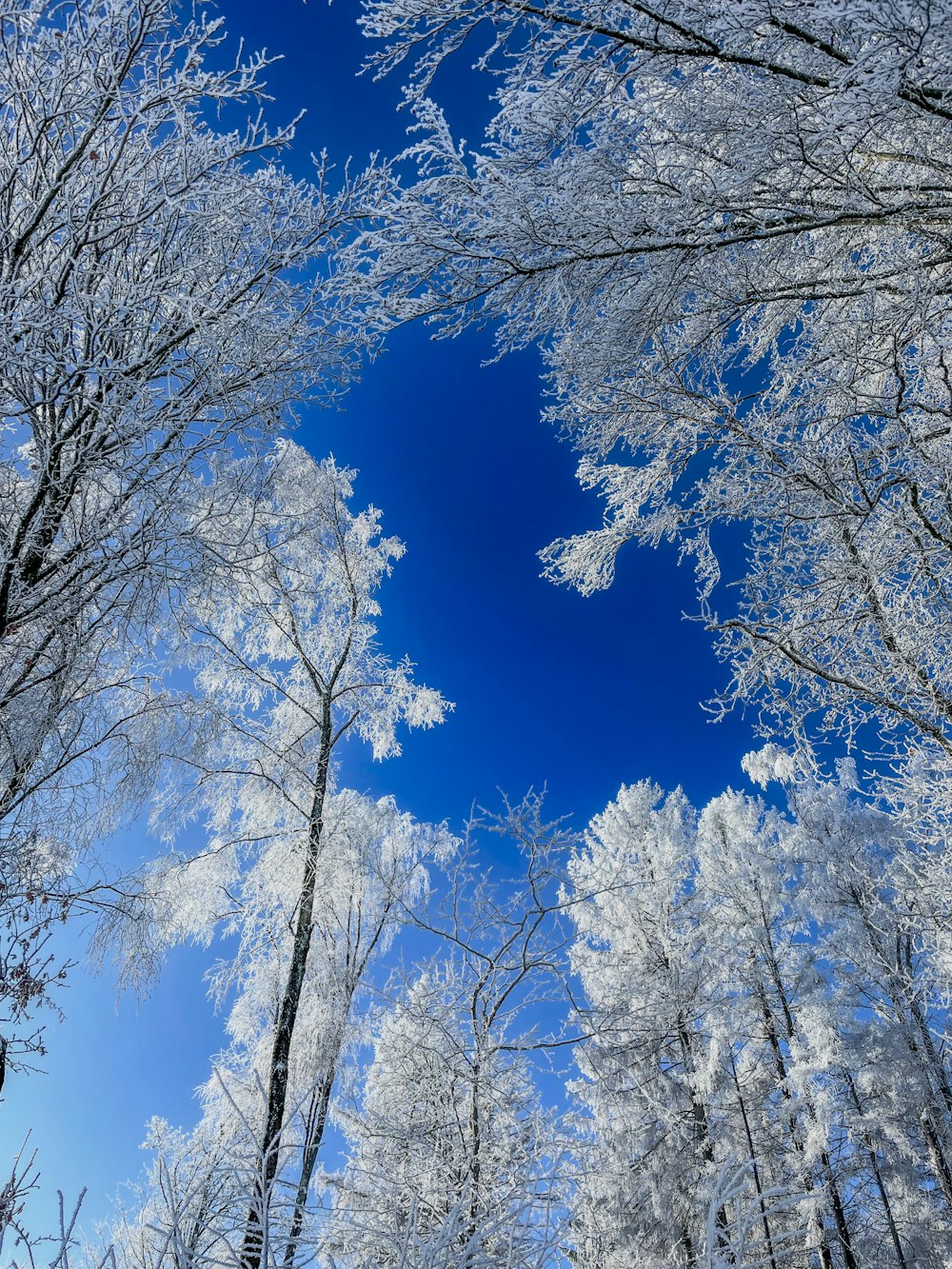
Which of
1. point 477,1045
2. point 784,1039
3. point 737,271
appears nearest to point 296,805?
point 477,1045

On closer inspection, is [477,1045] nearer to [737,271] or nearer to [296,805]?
[296,805]

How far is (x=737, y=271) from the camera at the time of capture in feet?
14.2

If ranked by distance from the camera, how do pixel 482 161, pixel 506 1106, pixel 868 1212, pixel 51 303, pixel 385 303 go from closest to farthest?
pixel 51 303
pixel 482 161
pixel 385 303
pixel 506 1106
pixel 868 1212

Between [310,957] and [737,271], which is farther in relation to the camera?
[310,957]

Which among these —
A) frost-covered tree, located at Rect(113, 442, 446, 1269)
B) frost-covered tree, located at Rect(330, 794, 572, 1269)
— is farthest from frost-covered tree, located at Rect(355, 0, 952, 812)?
frost-covered tree, located at Rect(113, 442, 446, 1269)

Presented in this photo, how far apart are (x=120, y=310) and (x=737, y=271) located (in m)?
3.54

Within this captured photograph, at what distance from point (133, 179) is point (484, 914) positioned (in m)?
4.81

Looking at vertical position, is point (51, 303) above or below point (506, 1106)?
above

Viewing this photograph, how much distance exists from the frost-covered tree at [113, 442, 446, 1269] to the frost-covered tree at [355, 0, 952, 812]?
3.24 metres

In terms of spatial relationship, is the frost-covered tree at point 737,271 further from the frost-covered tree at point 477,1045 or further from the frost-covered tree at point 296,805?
the frost-covered tree at point 296,805

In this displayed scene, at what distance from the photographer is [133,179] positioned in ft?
9.36

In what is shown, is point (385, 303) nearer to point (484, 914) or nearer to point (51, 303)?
point (51, 303)

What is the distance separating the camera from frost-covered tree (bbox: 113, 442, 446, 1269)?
662cm

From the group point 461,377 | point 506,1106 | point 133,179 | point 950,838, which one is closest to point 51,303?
point 133,179
